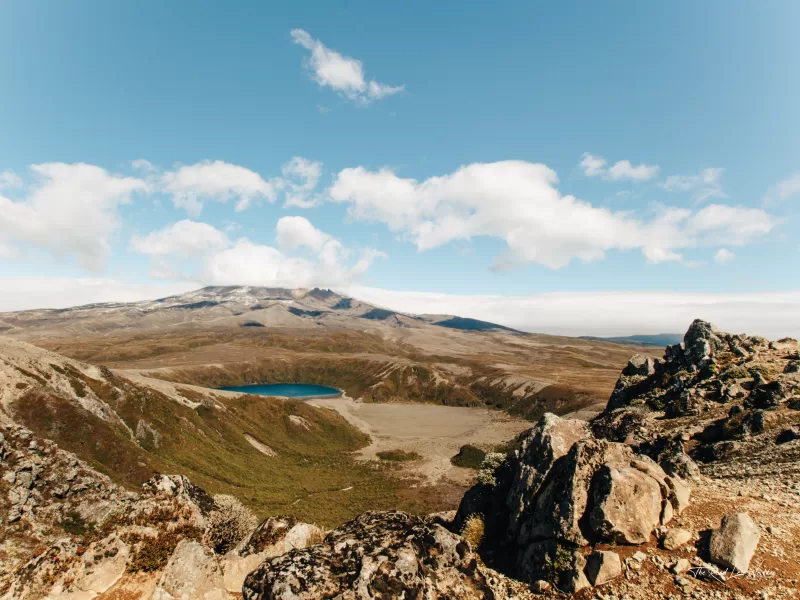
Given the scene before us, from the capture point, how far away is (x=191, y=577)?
1495 cm

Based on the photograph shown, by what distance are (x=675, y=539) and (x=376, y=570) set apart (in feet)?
41.6

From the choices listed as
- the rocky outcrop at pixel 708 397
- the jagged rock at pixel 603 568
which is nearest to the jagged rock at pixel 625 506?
the jagged rock at pixel 603 568

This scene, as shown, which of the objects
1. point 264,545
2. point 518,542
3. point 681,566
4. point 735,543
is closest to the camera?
point 735,543

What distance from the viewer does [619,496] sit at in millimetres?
16781

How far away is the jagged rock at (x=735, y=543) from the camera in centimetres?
1392

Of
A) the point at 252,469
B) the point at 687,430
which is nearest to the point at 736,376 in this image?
the point at 687,430

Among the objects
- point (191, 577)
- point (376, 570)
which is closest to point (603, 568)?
point (376, 570)

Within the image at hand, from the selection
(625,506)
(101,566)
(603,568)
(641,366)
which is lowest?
(101,566)

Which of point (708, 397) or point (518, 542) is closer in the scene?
point (518, 542)

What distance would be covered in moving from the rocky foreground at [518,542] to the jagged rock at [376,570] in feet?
0.15

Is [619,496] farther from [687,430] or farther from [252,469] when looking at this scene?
[252,469]

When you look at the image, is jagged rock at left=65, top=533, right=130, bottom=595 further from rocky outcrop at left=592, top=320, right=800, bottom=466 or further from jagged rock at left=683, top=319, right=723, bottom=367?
jagged rock at left=683, top=319, right=723, bottom=367

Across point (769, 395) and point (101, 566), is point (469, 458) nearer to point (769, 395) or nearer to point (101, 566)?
point (769, 395)

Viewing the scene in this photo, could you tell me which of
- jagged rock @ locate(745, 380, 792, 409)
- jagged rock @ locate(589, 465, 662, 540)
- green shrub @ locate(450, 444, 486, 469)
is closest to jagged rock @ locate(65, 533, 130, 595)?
jagged rock @ locate(589, 465, 662, 540)
